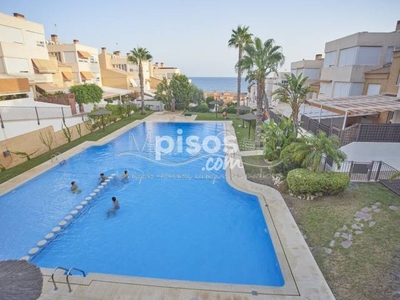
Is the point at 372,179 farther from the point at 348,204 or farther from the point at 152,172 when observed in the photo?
the point at 152,172

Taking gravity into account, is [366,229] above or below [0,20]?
below

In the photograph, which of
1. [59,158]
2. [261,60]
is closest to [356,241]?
[261,60]

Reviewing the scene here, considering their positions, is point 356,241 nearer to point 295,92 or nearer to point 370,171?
point 370,171

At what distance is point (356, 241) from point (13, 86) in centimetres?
3210

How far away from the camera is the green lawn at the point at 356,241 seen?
7586 mm

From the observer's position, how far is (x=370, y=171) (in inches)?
578

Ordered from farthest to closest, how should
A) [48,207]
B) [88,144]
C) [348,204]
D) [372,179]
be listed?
[88,144]
[372,179]
[48,207]
[348,204]

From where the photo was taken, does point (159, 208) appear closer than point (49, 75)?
Yes

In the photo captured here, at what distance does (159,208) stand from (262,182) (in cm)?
699

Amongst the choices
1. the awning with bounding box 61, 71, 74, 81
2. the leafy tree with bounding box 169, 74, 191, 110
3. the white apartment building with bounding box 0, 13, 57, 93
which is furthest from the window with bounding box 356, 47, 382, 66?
the awning with bounding box 61, 71, 74, 81

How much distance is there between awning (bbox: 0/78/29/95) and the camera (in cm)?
2372

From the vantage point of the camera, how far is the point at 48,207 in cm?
1389

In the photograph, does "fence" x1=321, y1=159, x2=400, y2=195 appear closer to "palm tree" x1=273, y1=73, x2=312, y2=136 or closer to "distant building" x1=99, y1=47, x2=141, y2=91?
"palm tree" x1=273, y1=73, x2=312, y2=136

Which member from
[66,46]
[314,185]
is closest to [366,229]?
[314,185]
